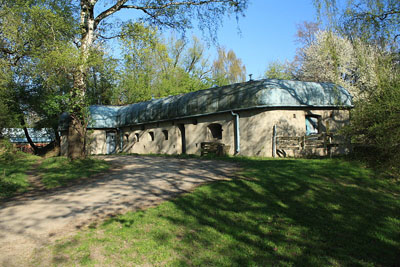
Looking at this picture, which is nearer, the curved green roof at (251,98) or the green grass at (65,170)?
the green grass at (65,170)

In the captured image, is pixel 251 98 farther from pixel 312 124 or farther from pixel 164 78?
pixel 164 78

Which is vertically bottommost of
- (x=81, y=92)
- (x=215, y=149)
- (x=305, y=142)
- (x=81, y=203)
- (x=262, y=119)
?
(x=81, y=203)

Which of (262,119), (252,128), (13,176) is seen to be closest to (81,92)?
(13,176)

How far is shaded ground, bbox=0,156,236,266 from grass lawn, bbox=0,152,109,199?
3.77ft

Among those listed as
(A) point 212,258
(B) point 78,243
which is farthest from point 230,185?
(B) point 78,243

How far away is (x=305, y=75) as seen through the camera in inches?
1325

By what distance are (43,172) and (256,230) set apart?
952 centimetres

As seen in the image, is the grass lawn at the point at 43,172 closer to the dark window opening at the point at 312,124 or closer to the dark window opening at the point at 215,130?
the dark window opening at the point at 215,130

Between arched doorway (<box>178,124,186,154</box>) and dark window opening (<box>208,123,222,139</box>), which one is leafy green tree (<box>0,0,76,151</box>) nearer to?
arched doorway (<box>178,124,186,154</box>)

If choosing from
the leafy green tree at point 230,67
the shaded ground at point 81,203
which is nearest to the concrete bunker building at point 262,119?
the shaded ground at point 81,203

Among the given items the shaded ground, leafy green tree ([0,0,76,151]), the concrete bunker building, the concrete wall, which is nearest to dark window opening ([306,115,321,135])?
the concrete bunker building

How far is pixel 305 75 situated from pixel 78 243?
108 feet

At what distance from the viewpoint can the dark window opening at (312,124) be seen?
56.2ft

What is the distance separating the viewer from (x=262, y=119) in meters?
16.5
